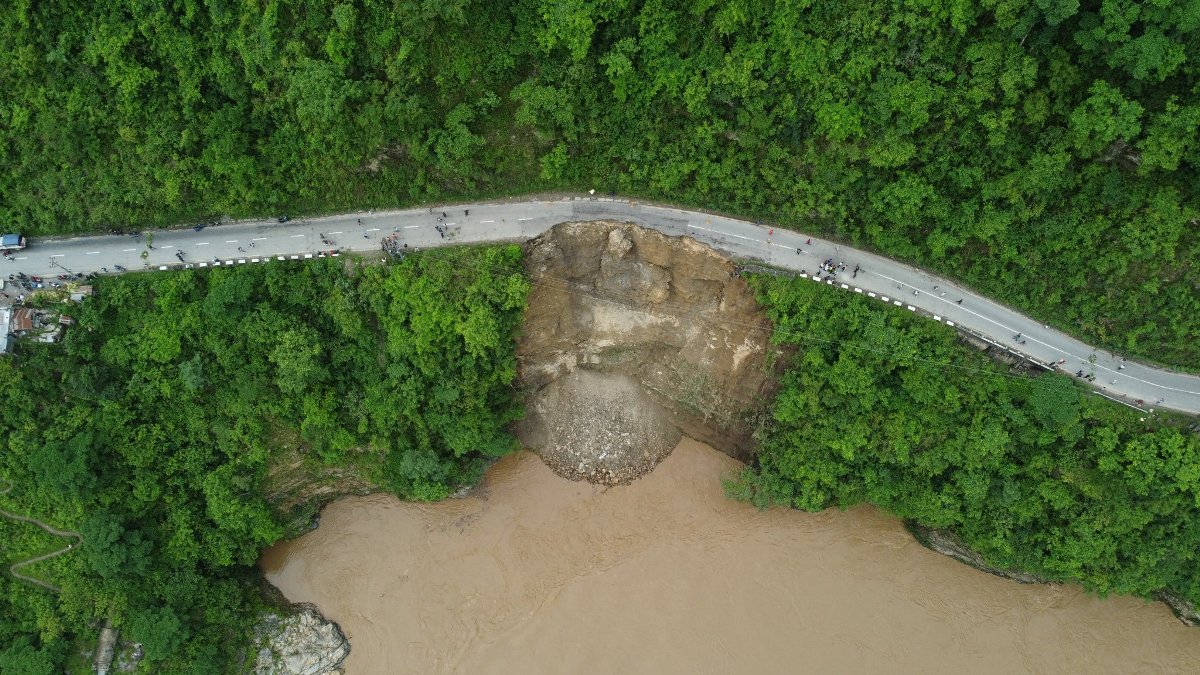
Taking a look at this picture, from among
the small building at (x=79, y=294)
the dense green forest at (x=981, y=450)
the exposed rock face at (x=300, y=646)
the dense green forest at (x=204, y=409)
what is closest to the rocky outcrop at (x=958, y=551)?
the dense green forest at (x=981, y=450)

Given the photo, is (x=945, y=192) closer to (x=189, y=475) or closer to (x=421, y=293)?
(x=421, y=293)

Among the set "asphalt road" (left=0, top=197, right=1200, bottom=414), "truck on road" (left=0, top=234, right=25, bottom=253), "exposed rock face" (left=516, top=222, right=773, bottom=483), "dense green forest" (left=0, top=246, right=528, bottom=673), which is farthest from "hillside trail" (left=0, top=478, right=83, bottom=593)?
"exposed rock face" (left=516, top=222, right=773, bottom=483)

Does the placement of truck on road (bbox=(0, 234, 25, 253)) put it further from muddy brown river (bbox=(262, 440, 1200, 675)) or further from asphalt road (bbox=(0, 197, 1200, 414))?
muddy brown river (bbox=(262, 440, 1200, 675))

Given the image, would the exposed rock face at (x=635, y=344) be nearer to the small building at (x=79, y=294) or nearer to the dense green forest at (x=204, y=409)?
the dense green forest at (x=204, y=409)

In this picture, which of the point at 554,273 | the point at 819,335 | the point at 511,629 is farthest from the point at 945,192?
the point at 511,629

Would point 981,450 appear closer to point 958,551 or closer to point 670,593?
point 958,551

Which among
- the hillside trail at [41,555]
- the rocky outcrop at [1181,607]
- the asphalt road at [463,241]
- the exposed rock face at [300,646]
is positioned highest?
the asphalt road at [463,241]
